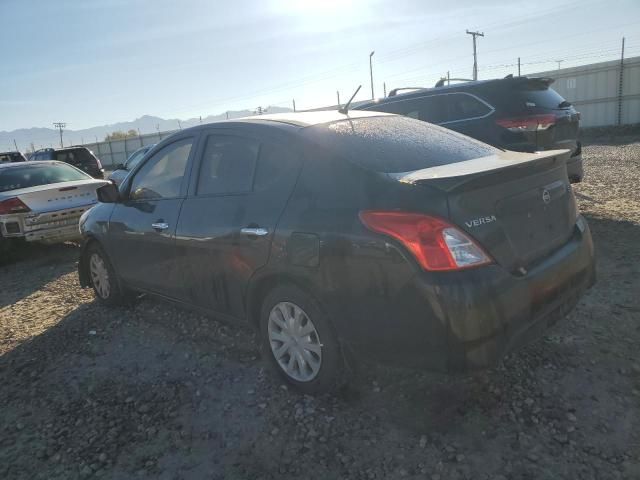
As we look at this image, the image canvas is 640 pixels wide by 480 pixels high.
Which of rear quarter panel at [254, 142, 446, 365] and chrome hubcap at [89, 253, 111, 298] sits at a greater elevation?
rear quarter panel at [254, 142, 446, 365]

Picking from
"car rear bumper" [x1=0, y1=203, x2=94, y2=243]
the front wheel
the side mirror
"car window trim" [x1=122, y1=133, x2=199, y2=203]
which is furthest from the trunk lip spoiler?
"car rear bumper" [x1=0, y1=203, x2=94, y2=243]

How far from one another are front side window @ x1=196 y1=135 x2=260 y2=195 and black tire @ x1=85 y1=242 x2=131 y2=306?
1751 millimetres

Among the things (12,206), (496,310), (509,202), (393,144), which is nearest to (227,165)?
(393,144)

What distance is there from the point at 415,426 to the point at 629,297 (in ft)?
7.80

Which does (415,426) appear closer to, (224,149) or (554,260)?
(554,260)

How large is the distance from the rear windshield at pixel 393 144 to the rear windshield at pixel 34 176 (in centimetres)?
658

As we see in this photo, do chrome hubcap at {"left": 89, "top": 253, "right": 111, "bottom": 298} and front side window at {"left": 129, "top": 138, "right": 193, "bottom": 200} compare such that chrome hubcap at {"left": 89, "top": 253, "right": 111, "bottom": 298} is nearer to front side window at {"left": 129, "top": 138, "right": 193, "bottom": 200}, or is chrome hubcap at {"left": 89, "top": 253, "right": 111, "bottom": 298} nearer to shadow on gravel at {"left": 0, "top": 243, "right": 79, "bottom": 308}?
front side window at {"left": 129, "top": 138, "right": 193, "bottom": 200}

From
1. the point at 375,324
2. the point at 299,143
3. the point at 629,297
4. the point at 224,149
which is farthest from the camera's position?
the point at 629,297

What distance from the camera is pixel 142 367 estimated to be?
3.67 m

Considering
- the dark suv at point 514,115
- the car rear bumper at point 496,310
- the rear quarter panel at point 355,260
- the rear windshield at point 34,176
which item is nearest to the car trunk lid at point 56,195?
the rear windshield at point 34,176

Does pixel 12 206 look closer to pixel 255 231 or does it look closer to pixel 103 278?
pixel 103 278

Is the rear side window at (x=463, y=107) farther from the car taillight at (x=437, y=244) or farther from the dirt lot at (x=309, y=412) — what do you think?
the car taillight at (x=437, y=244)

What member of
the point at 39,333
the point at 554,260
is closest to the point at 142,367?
the point at 39,333

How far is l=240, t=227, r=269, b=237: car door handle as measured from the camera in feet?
9.73
